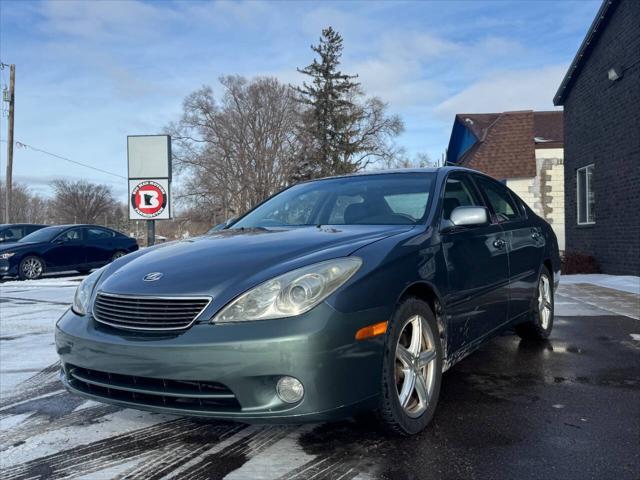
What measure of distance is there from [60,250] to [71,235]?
576mm

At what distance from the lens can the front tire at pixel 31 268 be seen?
13102 millimetres

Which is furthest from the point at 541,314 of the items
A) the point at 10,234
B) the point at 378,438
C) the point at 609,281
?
the point at 10,234

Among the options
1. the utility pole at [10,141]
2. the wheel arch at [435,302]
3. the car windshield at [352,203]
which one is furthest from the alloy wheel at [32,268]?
the utility pole at [10,141]

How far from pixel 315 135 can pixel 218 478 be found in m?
43.5

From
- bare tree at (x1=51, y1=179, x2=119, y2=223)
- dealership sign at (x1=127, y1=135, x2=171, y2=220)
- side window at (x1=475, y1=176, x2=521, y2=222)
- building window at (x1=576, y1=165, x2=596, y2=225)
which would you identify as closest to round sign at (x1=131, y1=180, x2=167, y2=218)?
dealership sign at (x1=127, y1=135, x2=171, y2=220)

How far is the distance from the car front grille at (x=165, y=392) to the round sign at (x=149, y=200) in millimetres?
5739

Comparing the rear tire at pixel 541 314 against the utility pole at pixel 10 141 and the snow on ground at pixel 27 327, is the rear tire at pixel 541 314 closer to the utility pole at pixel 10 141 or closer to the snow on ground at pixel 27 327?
the snow on ground at pixel 27 327

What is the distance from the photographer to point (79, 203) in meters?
81.8

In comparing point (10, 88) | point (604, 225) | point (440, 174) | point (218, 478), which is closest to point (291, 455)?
point (218, 478)

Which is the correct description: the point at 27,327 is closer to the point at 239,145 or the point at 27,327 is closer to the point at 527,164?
the point at 527,164

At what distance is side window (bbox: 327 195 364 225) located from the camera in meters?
3.79

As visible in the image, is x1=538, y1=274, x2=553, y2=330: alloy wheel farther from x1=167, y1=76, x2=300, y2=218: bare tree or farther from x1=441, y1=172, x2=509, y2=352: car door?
x1=167, y1=76, x2=300, y2=218: bare tree

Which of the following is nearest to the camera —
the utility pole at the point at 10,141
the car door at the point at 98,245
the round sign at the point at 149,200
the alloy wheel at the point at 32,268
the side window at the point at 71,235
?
the round sign at the point at 149,200

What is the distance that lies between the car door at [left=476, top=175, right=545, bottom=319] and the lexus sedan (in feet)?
2.52
